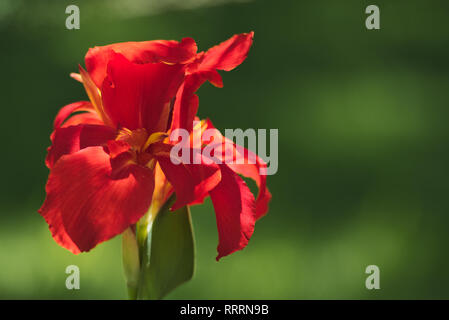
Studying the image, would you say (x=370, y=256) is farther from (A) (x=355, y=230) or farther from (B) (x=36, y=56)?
(B) (x=36, y=56)

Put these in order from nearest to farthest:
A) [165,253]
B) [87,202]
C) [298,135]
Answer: [87,202] < [165,253] < [298,135]

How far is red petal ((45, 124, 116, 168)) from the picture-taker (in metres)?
0.49

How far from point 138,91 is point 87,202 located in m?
0.12

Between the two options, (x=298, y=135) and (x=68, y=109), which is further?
(x=298, y=135)

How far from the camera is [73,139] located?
492 mm

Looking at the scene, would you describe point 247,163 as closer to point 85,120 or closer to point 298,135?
point 85,120

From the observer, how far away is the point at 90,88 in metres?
0.52

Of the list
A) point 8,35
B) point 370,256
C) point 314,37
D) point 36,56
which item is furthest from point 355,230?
point 8,35

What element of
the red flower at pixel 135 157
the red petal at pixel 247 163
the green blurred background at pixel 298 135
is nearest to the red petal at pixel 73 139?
the red flower at pixel 135 157

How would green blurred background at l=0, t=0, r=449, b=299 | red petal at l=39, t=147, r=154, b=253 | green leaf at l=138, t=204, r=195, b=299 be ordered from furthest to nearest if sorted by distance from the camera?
1. green blurred background at l=0, t=0, r=449, b=299
2. green leaf at l=138, t=204, r=195, b=299
3. red petal at l=39, t=147, r=154, b=253

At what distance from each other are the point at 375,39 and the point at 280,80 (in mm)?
364

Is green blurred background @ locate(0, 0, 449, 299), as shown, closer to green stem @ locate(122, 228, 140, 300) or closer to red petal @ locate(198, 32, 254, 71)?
green stem @ locate(122, 228, 140, 300)

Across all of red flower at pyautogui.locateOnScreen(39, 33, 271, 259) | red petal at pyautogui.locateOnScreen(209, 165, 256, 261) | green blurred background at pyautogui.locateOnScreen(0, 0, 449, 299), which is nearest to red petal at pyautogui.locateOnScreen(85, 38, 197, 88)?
red flower at pyautogui.locateOnScreen(39, 33, 271, 259)

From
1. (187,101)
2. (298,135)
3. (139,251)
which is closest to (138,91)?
(187,101)
